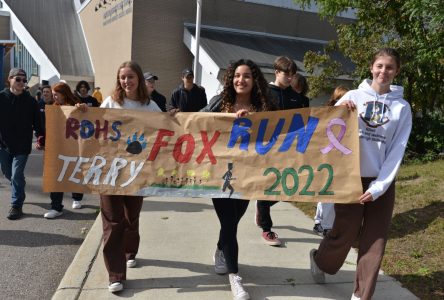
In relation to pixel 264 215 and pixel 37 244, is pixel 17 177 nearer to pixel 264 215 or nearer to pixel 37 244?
pixel 37 244

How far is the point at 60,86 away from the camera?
5316mm

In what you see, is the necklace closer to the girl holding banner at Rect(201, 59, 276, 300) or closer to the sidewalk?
the girl holding banner at Rect(201, 59, 276, 300)

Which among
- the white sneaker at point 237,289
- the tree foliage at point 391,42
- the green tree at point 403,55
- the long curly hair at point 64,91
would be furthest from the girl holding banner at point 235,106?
the green tree at point 403,55

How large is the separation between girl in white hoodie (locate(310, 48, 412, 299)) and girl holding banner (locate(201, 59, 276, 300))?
715 mm

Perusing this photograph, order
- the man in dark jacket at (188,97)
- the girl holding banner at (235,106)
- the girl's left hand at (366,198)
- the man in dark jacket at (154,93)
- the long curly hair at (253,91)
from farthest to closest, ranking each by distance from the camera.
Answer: the man in dark jacket at (188,97), the man in dark jacket at (154,93), the long curly hair at (253,91), the girl holding banner at (235,106), the girl's left hand at (366,198)

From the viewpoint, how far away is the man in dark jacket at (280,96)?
4461 millimetres

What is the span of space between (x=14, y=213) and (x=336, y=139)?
14.4 feet

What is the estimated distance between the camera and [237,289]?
3.42 meters

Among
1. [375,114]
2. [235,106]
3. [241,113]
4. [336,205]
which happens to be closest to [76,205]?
[235,106]

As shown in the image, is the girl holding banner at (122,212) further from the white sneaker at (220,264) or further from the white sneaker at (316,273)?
the white sneaker at (316,273)

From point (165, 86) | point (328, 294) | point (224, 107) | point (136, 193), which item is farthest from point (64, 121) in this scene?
point (165, 86)

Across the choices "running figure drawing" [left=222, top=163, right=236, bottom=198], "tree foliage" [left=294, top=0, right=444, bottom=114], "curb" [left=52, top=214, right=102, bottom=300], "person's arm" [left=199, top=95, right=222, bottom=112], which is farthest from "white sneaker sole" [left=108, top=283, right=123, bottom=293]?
"tree foliage" [left=294, top=0, right=444, bottom=114]

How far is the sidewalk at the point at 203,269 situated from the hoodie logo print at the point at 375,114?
144cm

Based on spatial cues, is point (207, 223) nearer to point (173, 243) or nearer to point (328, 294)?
point (173, 243)
